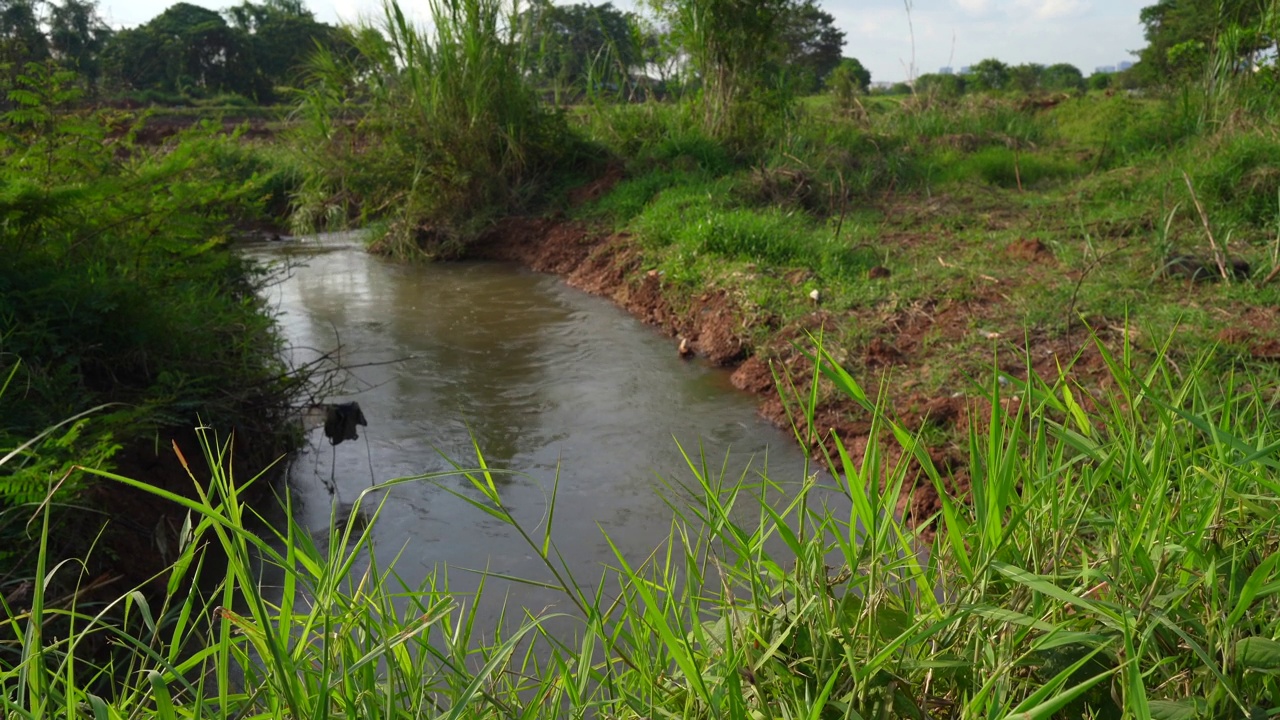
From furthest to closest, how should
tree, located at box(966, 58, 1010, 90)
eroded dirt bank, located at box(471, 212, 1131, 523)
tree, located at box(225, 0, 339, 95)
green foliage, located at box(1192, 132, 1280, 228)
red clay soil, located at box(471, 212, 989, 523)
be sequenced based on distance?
1. tree, located at box(225, 0, 339, 95)
2. tree, located at box(966, 58, 1010, 90)
3. green foliage, located at box(1192, 132, 1280, 228)
4. red clay soil, located at box(471, 212, 989, 523)
5. eroded dirt bank, located at box(471, 212, 1131, 523)

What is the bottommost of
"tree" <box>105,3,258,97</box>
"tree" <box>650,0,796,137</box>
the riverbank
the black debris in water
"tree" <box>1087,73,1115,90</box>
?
the black debris in water

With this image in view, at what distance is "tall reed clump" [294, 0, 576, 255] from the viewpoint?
9531 mm

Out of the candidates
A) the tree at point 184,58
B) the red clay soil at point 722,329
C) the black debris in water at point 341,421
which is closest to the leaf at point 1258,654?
the red clay soil at point 722,329

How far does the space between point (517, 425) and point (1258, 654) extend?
12.7 feet

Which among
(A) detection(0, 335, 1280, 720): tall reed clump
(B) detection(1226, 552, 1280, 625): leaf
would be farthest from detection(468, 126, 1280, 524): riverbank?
(B) detection(1226, 552, 1280, 625): leaf

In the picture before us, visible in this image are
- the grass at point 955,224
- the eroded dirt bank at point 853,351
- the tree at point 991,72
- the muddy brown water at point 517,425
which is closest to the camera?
the muddy brown water at point 517,425

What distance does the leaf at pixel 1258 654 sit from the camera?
57.1 inches

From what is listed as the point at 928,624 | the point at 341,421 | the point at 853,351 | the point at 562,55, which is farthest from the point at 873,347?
the point at 562,55

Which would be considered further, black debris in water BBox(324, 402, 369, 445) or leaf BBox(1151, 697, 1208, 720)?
black debris in water BBox(324, 402, 369, 445)

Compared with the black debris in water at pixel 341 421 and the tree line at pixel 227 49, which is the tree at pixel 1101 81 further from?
the black debris in water at pixel 341 421

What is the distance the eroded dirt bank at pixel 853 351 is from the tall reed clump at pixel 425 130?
2748 millimetres

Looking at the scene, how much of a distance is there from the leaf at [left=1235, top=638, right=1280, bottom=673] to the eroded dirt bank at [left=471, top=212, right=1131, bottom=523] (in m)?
1.28

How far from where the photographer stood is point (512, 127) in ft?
32.7

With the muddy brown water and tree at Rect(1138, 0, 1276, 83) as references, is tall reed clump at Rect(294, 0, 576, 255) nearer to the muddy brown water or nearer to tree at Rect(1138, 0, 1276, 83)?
the muddy brown water
